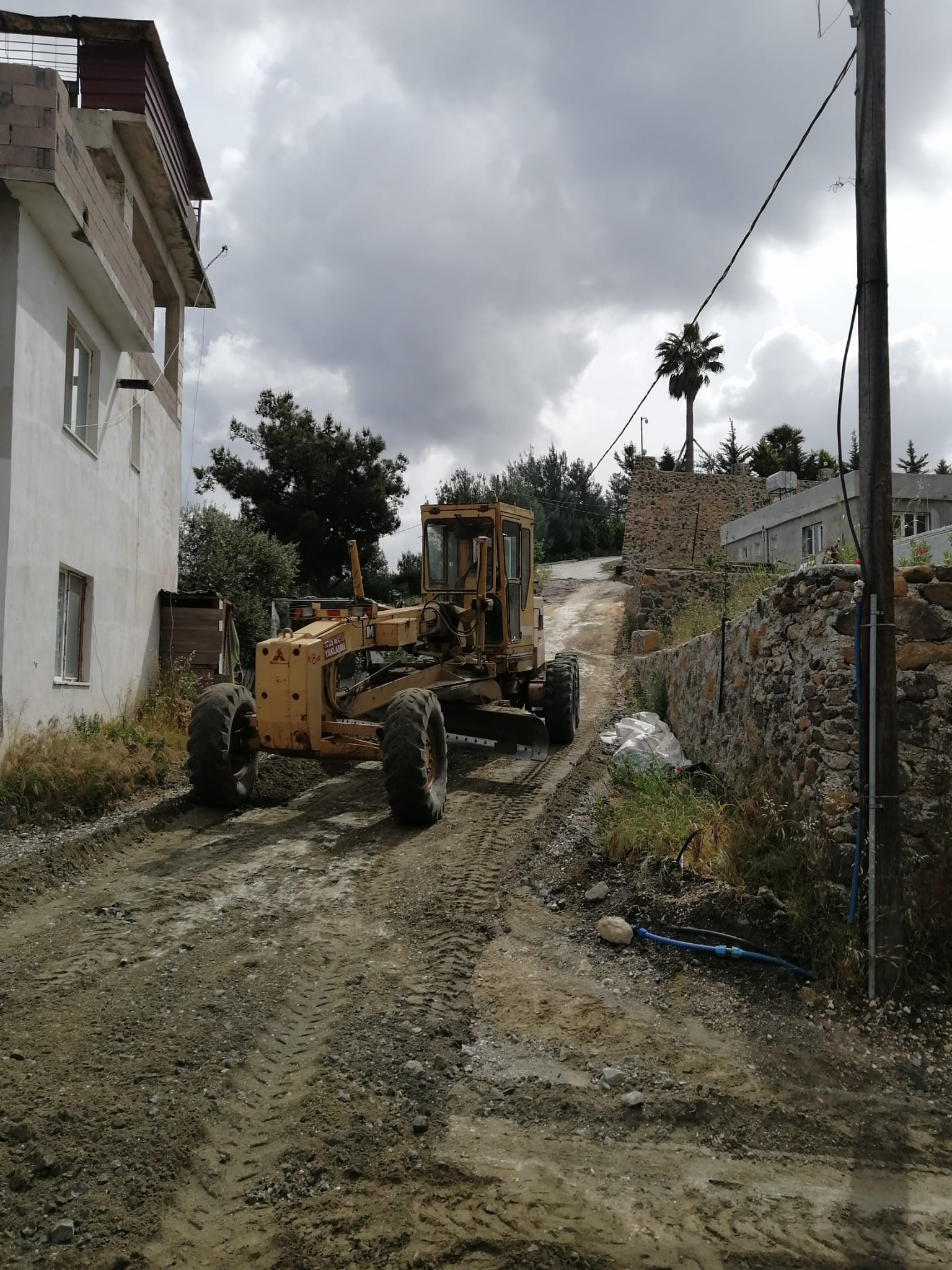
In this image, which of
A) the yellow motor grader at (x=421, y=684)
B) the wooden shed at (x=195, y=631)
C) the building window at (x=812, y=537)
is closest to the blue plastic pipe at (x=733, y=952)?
the yellow motor grader at (x=421, y=684)

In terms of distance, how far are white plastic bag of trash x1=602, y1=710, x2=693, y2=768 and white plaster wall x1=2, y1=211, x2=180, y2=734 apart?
21.0 ft

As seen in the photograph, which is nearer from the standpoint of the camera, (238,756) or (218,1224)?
(218,1224)

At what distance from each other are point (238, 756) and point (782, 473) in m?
→ 27.3

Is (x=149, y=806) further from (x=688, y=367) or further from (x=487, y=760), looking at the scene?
(x=688, y=367)

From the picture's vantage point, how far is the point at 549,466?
53031mm

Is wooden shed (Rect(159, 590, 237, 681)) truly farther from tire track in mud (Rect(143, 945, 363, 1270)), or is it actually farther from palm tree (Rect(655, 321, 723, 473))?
palm tree (Rect(655, 321, 723, 473))

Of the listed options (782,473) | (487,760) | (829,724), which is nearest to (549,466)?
(782,473)

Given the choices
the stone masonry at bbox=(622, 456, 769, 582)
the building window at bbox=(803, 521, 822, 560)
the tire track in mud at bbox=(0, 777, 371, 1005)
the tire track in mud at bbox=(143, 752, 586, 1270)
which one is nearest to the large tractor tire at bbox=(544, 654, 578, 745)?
the tire track in mud at bbox=(143, 752, 586, 1270)

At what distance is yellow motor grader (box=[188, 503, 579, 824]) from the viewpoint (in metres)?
7.90

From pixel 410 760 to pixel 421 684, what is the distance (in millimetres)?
2162

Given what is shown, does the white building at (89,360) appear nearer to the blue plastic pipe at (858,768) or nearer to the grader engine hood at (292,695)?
the grader engine hood at (292,695)

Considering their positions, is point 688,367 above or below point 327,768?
above

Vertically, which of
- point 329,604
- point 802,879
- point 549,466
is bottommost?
point 802,879

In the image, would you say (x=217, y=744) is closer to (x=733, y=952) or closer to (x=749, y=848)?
(x=749, y=848)
